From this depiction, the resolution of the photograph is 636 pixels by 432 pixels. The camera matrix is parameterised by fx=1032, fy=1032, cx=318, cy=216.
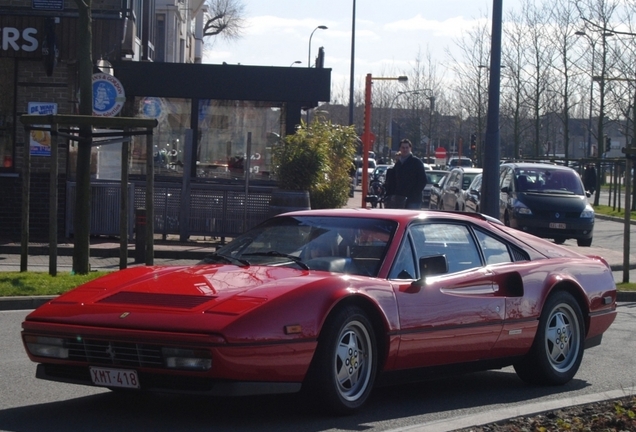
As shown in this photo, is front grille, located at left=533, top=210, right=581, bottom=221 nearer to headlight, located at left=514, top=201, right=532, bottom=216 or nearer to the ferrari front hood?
headlight, located at left=514, top=201, right=532, bottom=216

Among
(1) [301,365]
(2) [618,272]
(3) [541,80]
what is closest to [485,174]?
(2) [618,272]

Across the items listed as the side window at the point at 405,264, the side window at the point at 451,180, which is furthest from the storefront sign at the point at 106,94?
the side window at the point at 451,180

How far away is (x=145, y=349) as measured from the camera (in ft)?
18.9

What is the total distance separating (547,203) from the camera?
2400 cm

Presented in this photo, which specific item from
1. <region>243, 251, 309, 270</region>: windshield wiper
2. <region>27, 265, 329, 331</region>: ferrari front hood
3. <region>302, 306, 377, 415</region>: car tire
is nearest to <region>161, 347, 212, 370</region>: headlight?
<region>27, 265, 329, 331</region>: ferrari front hood

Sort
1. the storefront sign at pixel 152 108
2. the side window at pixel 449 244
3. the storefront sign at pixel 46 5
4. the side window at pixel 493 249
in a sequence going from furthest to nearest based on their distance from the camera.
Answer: the storefront sign at pixel 152 108, the storefront sign at pixel 46 5, the side window at pixel 493 249, the side window at pixel 449 244

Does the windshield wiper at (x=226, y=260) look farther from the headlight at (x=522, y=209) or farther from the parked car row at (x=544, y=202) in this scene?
the headlight at (x=522, y=209)

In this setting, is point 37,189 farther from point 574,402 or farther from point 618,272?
point 574,402

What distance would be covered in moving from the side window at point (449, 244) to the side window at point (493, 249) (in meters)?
0.10

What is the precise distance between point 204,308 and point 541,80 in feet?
141

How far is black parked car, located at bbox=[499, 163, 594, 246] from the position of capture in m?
23.8

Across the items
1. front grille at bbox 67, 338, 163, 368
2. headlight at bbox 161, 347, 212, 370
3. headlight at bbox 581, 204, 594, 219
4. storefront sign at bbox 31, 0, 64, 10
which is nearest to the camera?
headlight at bbox 161, 347, 212, 370

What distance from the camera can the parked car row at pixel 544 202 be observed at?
23.8m

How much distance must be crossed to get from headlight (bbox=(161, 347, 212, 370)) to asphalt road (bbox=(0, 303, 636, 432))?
459 millimetres
